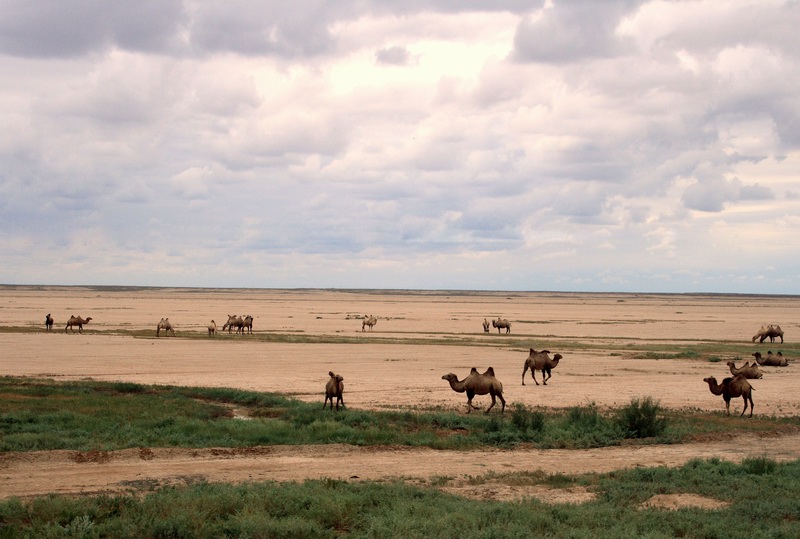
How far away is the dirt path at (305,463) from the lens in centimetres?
1307

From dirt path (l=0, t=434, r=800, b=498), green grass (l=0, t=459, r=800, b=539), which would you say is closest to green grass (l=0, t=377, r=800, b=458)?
dirt path (l=0, t=434, r=800, b=498)

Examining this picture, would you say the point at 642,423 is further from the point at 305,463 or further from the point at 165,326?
the point at 165,326

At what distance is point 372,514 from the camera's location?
1091 cm

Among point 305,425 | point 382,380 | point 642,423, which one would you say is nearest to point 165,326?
point 382,380

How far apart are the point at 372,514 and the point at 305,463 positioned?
4.38 meters

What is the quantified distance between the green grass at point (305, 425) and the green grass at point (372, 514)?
456 cm

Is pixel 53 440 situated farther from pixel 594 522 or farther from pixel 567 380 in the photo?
pixel 567 380

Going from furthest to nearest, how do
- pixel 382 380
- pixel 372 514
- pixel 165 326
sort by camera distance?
pixel 165 326 < pixel 382 380 < pixel 372 514

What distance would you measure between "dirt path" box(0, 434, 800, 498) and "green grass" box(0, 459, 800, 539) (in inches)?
45.4

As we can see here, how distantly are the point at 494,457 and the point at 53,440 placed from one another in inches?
362

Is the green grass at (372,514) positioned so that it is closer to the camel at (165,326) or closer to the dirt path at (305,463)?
the dirt path at (305,463)

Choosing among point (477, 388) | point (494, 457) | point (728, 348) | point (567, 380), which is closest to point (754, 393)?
point (567, 380)

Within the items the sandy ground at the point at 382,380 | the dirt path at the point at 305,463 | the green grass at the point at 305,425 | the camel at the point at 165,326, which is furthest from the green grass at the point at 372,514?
the camel at the point at 165,326

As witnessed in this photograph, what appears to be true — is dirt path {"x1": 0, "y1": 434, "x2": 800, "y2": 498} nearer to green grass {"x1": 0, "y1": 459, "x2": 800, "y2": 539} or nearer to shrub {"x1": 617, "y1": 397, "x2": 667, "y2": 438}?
shrub {"x1": 617, "y1": 397, "x2": 667, "y2": 438}
